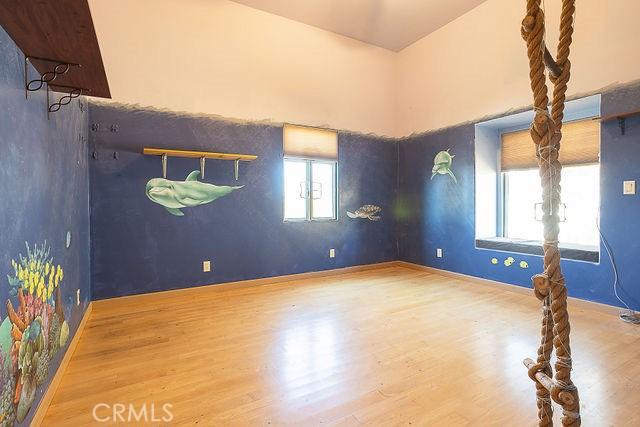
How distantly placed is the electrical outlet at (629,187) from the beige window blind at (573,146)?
46 cm

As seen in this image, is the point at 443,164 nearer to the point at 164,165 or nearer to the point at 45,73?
the point at 164,165

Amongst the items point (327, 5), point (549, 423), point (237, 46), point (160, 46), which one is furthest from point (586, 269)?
point (160, 46)

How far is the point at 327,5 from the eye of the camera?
4223 millimetres

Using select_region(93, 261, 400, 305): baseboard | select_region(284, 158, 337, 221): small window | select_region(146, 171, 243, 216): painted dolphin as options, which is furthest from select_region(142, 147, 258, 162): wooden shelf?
select_region(93, 261, 400, 305): baseboard

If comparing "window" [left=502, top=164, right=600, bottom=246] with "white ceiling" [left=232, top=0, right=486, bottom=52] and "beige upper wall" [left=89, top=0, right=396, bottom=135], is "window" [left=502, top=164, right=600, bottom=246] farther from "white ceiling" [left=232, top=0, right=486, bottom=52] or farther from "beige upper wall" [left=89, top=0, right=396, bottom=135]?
"white ceiling" [left=232, top=0, right=486, bottom=52]

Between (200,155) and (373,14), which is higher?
(373,14)

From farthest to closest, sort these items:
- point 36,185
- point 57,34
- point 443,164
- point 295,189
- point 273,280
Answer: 1. point 443,164
2. point 295,189
3. point 273,280
4. point 36,185
5. point 57,34

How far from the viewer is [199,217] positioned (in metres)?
3.88

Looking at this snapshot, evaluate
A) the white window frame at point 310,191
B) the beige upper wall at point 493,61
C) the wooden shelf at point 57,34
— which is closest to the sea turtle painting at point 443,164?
the beige upper wall at point 493,61

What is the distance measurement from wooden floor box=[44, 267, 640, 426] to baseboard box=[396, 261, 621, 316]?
107mm

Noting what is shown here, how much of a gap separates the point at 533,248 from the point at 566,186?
81 centimetres

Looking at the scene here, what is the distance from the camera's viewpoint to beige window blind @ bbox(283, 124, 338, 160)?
176 inches

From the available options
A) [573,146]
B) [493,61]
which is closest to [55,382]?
[573,146]

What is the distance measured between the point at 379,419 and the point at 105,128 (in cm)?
363
